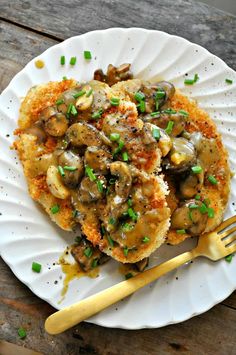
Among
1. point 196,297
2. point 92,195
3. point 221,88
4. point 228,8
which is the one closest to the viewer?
point 92,195

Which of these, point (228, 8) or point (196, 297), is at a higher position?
point (228, 8)

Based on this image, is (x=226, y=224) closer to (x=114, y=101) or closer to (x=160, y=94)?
(x=160, y=94)

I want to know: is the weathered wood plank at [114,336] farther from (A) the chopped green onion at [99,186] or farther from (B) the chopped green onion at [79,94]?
(B) the chopped green onion at [79,94]

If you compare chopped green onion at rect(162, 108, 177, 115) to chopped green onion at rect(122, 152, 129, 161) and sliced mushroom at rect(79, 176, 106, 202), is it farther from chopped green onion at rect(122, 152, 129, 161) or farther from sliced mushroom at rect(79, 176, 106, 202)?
sliced mushroom at rect(79, 176, 106, 202)

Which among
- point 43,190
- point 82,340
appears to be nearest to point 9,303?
point 82,340

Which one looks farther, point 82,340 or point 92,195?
point 82,340

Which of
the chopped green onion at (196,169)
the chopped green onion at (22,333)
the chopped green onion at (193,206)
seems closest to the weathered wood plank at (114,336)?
the chopped green onion at (22,333)

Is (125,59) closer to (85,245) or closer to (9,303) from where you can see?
(85,245)

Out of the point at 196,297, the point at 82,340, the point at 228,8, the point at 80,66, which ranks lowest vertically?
the point at 82,340

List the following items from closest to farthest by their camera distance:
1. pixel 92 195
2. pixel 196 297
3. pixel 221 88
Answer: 1. pixel 92 195
2. pixel 196 297
3. pixel 221 88
